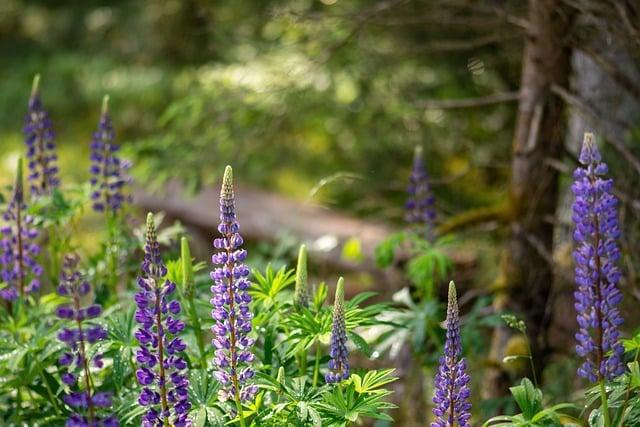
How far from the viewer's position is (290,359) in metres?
3.03

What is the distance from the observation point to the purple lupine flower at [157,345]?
240cm

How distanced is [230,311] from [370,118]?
4072 mm

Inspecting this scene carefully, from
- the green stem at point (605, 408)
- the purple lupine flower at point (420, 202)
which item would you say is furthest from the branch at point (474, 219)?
the green stem at point (605, 408)

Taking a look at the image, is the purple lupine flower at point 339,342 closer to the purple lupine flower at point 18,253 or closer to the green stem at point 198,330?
the green stem at point 198,330

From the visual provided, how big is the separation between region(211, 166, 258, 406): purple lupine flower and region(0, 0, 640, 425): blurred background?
3.97 feet

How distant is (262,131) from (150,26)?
400 cm

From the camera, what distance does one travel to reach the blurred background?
4270 millimetres

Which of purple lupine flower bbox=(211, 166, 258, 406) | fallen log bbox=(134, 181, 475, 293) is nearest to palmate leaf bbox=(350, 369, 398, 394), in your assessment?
purple lupine flower bbox=(211, 166, 258, 406)

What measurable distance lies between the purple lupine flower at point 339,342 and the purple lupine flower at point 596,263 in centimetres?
70

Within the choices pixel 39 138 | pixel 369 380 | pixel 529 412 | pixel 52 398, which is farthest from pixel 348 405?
pixel 39 138

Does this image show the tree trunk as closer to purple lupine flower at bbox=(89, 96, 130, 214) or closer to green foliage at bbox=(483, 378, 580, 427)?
green foliage at bbox=(483, 378, 580, 427)

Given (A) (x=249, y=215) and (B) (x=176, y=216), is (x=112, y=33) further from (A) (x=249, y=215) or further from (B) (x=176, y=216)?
(A) (x=249, y=215)

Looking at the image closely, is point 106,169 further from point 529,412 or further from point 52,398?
point 529,412

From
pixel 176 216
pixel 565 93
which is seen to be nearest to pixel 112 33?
pixel 176 216
